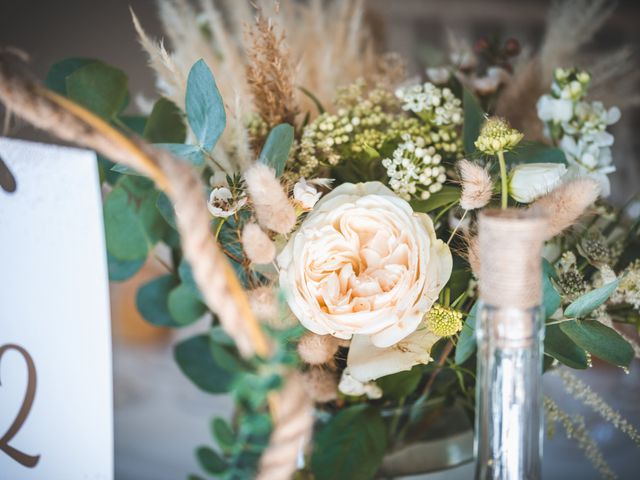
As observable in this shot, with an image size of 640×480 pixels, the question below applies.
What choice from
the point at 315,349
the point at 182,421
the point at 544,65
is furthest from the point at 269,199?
the point at 182,421

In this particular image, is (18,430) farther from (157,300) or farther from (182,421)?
(182,421)

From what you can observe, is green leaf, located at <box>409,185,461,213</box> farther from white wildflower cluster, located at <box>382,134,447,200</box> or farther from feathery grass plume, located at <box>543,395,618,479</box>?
feathery grass plume, located at <box>543,395,618,479</box>

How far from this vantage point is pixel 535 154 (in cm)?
58

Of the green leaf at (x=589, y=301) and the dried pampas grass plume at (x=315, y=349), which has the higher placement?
the green leaf at (x=589, y=301)

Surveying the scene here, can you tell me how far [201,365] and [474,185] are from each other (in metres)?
0.44

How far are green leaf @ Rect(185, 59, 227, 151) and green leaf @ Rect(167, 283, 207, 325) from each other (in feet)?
0.75

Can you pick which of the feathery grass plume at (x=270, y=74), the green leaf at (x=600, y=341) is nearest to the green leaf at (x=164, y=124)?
the feathery grass plume at (x=270, y=74)

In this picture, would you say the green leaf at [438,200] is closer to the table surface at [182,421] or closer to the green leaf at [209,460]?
the green leaf at [209,460]

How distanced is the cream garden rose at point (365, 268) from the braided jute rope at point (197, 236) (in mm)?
149

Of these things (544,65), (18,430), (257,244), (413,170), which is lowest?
(18,430)

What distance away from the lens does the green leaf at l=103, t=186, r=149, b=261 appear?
667mm

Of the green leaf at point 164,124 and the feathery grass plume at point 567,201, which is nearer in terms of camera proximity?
the feathery grass plume at point 567,201

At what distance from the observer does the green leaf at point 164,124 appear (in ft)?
2.23

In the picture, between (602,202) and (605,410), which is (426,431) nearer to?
(605,410)
